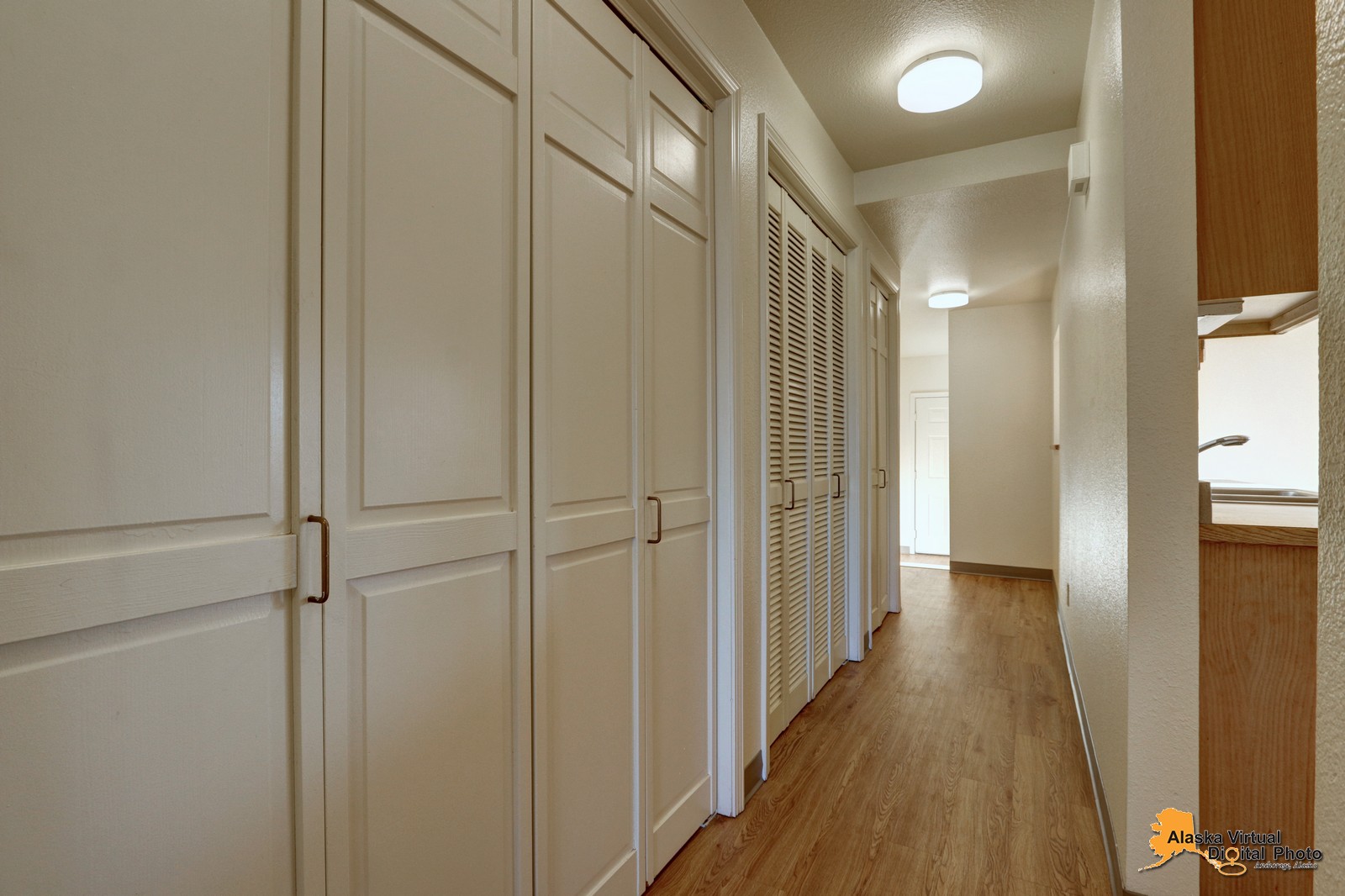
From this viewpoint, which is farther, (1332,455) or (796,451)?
(796,451)

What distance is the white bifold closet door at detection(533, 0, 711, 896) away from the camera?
4.26 ft

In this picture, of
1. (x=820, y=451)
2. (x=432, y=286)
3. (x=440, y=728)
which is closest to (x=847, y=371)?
Result: (x=820, y=451)

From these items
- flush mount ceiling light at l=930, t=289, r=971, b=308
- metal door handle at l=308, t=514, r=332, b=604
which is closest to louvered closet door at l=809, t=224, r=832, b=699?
metal door handle at l=308, t=514, r=332, b=604

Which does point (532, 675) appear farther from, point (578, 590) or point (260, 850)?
point (260, 850)

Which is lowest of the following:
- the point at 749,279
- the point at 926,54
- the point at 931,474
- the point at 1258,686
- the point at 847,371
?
the point at 1258,686

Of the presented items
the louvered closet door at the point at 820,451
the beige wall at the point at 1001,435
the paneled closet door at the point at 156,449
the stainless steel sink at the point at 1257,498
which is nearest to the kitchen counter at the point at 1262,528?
the stainless steel sink at the point at 1257,498

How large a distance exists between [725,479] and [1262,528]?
129cm

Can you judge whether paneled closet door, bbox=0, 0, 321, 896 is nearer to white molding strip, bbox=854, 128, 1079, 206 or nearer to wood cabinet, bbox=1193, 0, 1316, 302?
wood cabinet, bbox=1193, 0, 1316, 302

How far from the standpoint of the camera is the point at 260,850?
789mm

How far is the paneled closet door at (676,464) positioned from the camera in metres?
1.67

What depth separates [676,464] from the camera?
1.79m

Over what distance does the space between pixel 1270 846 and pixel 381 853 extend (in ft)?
6.20

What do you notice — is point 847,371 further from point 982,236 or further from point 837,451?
point 982,236

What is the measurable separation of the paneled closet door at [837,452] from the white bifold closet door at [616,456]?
1.44 m
